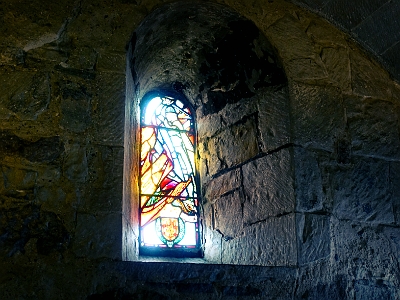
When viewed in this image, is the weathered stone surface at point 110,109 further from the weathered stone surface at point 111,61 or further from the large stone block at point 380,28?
the large stone block at point 380,28

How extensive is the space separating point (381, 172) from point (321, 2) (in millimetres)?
934

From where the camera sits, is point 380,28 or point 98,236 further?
point 380,28

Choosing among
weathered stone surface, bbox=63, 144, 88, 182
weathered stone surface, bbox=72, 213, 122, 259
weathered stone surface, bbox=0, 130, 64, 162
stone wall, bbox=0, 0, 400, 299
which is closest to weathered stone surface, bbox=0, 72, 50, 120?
stone wall, bbox=0, 0, 400, 299

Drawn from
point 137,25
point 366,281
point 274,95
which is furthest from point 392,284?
point 137,25

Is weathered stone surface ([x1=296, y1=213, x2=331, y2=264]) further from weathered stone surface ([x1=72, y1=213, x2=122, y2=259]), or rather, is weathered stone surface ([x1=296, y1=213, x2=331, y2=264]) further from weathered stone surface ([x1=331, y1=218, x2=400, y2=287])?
weathered stone surface ([x1=72, y1=213, x2=122, y2=259])

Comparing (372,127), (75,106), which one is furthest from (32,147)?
(372,127)

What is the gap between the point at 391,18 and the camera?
119 inches

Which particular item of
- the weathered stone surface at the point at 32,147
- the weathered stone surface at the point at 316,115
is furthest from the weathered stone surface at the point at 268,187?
the weathered stone surface at the point at 32,147

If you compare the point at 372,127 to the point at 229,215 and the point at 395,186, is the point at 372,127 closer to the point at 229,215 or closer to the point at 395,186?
the point at 395,186

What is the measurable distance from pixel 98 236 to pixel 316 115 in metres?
1.24

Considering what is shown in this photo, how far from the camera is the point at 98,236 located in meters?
2.43

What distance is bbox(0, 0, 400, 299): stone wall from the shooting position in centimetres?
240

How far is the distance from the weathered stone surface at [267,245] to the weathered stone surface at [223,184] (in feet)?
0.88

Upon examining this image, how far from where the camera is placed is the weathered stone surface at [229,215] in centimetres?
303
